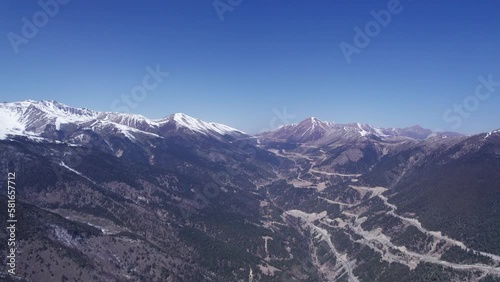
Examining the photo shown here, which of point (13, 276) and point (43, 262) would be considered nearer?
point (13, 276)

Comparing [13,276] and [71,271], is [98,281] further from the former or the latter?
[13,276]

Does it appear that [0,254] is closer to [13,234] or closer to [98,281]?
[13,234]

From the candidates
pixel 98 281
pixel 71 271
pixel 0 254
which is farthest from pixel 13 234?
pixel 98 281

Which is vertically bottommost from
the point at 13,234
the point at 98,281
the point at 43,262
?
the point at 98,281

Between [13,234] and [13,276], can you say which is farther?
[13,234]

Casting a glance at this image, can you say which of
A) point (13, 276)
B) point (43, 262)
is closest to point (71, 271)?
point (43, 262)

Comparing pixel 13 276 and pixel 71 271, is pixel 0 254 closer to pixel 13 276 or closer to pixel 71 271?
pixel 13 276

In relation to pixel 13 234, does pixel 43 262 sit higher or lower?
lower

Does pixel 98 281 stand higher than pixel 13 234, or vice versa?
pixel 13 234
